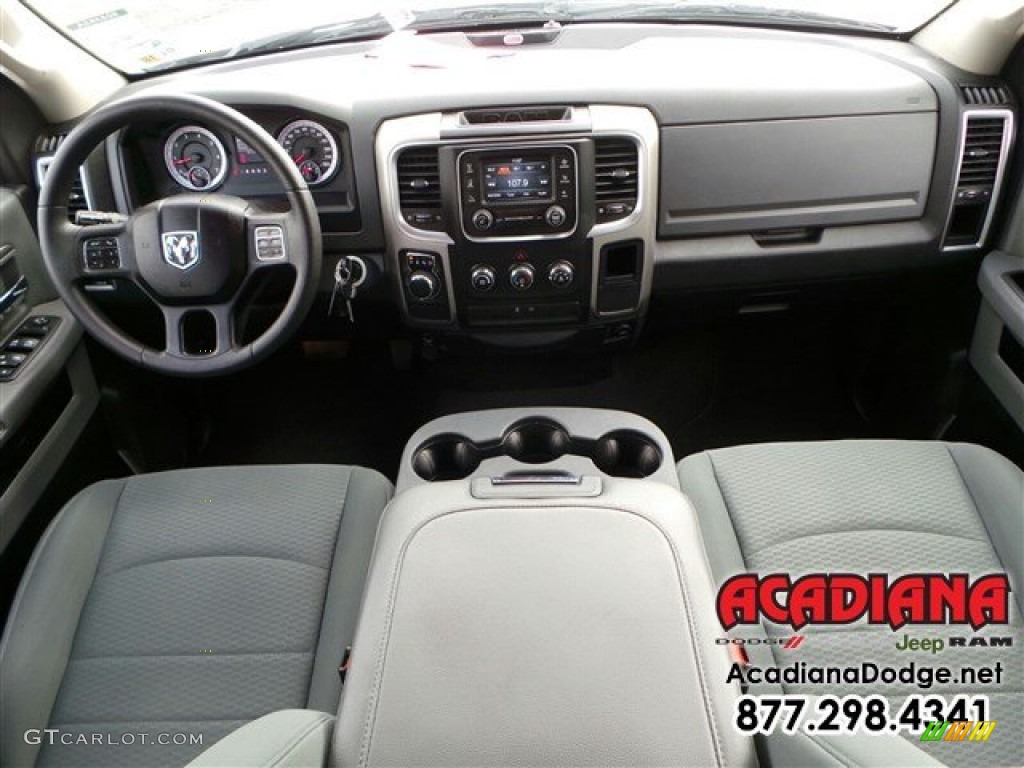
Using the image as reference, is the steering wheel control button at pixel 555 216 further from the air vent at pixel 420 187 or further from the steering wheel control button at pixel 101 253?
the steering wheel control button at pixel 101 253

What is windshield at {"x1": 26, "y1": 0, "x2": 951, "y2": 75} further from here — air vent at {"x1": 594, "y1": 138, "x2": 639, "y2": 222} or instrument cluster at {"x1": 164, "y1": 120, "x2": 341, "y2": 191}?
air vent at {"x1": 594, "y1": 138, "x2": 639, "y2": 222}

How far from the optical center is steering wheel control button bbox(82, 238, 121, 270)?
5.53ft

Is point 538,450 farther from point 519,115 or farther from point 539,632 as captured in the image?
point 519,115

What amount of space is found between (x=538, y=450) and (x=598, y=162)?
25.6 inches

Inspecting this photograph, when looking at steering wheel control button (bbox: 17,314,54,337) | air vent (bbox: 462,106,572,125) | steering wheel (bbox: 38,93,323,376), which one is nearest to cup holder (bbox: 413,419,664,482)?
steering wheel (bbox: 38,93,323,376)

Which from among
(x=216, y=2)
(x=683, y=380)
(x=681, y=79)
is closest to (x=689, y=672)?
(x=681, y=79)

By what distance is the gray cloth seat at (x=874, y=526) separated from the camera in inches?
49.4

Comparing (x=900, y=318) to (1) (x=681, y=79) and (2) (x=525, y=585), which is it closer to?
(1) (x=681, y=79)

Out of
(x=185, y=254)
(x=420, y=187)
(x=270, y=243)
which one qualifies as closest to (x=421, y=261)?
(x=420, y=187)

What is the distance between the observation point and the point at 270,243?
1653 millimetres

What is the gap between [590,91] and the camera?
1.86 meters

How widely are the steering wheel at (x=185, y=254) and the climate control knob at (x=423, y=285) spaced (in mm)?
372

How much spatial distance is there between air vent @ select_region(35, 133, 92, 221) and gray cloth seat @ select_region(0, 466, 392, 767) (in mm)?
664

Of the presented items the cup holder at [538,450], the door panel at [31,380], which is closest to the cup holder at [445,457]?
the cup holder at [538,450]
